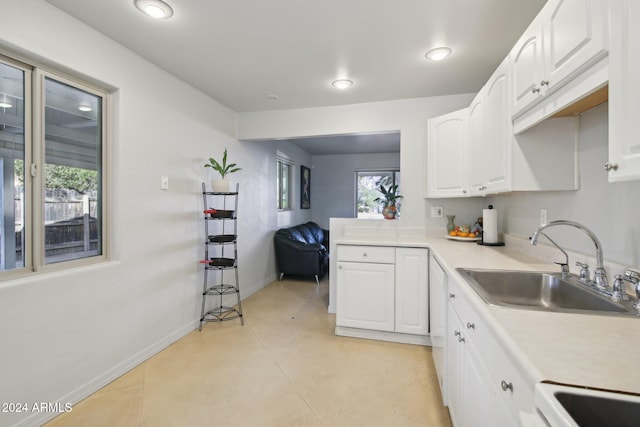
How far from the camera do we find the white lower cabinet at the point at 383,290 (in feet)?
8.45

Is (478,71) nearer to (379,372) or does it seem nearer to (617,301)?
(617,301)

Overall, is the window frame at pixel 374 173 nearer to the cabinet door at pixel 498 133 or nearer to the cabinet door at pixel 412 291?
the cabinet door at pixel 412 291

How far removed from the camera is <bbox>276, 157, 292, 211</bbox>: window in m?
5.31

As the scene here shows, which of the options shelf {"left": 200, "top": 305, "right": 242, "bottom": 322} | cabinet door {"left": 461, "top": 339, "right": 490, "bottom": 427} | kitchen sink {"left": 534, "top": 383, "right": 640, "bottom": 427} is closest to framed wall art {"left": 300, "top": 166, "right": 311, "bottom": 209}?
shelf {"left": 200, "top": 305, "right": 242, "bottom": 322}

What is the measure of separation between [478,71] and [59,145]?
3130 millimetres

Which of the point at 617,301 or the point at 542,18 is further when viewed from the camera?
the point at 542,18

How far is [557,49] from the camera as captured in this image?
1160mm

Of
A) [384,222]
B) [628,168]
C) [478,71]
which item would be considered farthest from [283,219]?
[628,168]

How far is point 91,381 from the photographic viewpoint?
1941 millimetres

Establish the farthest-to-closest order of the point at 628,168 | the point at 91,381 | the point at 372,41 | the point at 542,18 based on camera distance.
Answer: the point at 372,41, the point at 91,381, the point at 542,18, the point at 628,168

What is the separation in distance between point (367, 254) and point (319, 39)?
1.73 meters

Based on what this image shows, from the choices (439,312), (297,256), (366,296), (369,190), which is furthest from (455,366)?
(369,190)

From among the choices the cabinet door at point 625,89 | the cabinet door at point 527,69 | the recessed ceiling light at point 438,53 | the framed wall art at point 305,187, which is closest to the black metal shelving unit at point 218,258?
the recessed ceiling light at point 438,53

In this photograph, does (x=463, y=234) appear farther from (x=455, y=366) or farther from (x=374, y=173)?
(x=374, y=173)
